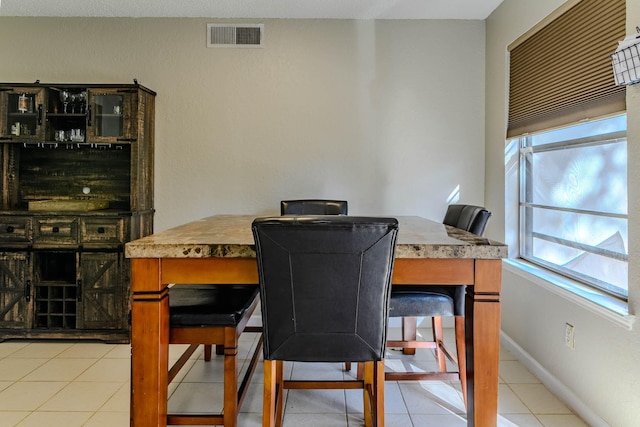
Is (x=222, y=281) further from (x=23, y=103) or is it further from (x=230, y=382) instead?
(x=23, y=103)

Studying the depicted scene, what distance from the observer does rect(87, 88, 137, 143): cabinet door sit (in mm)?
2986

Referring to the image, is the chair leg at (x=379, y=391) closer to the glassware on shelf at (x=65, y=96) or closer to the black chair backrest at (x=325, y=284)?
the black chair backrest at (x=325, y=284)

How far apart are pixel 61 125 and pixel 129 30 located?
948 millimetres

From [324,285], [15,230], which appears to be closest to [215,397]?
[324,285]

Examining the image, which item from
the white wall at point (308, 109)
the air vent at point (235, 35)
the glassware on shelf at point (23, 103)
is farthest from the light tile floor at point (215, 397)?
the air vent at point (235, 35)

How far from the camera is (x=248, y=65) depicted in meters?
3.30

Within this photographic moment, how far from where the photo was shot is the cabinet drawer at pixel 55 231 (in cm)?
288

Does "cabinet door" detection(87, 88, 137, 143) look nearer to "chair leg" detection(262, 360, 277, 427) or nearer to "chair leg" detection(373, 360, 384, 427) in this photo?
"chair leg" detection(262, 360, 277, 427)

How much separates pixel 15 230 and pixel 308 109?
2.37m

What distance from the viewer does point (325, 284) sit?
1338 mm

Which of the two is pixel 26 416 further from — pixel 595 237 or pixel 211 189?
pixel 595 237

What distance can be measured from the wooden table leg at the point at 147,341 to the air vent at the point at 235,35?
2.39 metres

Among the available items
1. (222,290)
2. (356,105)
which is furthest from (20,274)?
(356,105)

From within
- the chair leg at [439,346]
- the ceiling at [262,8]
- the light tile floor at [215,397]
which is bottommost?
the light tile floor at [215,397]
